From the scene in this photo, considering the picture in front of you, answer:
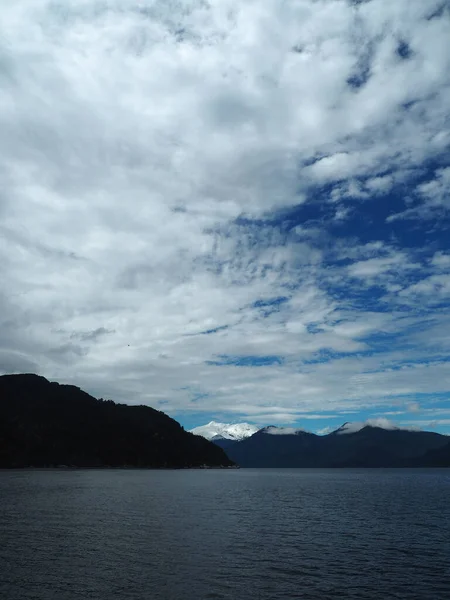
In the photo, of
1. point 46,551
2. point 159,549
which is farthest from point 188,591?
point 46,551

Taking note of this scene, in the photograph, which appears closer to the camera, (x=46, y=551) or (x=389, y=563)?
(x=389, y=563)

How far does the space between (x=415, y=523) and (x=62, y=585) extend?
72.4 metres

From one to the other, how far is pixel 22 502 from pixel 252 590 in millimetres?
95598

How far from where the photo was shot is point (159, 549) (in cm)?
6316

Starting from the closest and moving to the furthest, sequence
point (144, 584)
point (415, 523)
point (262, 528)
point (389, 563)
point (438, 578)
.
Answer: point (144, 584) < point (438, 578) < point (389, 563) < point (262, 528) < point (415, 523)

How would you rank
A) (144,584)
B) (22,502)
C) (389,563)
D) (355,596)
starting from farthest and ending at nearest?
(22,502), (389,563), (144,584), (355,596)

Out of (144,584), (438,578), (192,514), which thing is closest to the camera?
(144,584)

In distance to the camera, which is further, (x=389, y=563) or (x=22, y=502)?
(x=22, y=502)

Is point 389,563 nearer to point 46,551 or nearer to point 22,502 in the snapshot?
point 46,551

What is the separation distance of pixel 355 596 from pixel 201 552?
24.3 meters

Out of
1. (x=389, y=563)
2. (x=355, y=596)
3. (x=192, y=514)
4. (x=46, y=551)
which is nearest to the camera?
→ (x=355, y=596)

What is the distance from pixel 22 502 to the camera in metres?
120

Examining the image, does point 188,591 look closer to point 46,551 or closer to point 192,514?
point 46,551

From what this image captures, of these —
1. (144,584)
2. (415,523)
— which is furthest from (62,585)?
(415,523)
